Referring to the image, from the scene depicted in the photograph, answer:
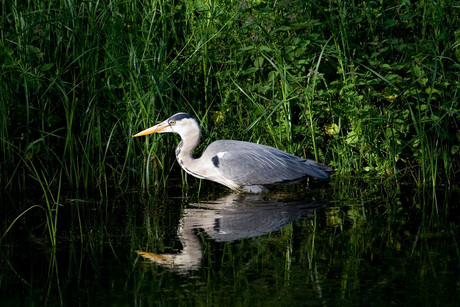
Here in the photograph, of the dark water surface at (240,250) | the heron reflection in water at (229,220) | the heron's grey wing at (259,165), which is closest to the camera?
the dark water surface at (240,250)

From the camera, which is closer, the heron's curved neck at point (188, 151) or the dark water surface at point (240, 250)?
the dark water surface at point (240, 250)

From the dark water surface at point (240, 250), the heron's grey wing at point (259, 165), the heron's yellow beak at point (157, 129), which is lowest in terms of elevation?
the dark water surface at point (240, 250)

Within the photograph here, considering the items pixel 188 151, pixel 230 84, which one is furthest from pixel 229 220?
pixel 230 84

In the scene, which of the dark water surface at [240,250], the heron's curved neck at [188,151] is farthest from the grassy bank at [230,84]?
the dark water surface at [240,250]

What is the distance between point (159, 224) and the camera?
526 cm

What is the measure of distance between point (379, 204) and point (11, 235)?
2.97 metres

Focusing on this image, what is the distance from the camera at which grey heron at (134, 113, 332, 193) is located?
633 cm

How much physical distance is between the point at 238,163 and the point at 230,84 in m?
0.95

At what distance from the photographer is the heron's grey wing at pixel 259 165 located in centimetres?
631

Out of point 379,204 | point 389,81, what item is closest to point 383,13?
point 389,81

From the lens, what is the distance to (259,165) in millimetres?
6441

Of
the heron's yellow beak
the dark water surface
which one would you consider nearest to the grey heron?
the heron's yellow beak

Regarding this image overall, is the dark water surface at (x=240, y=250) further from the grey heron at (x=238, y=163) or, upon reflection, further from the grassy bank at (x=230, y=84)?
the grassy bank at (x=230, y=84)

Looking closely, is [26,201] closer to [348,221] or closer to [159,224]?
[159,224]
